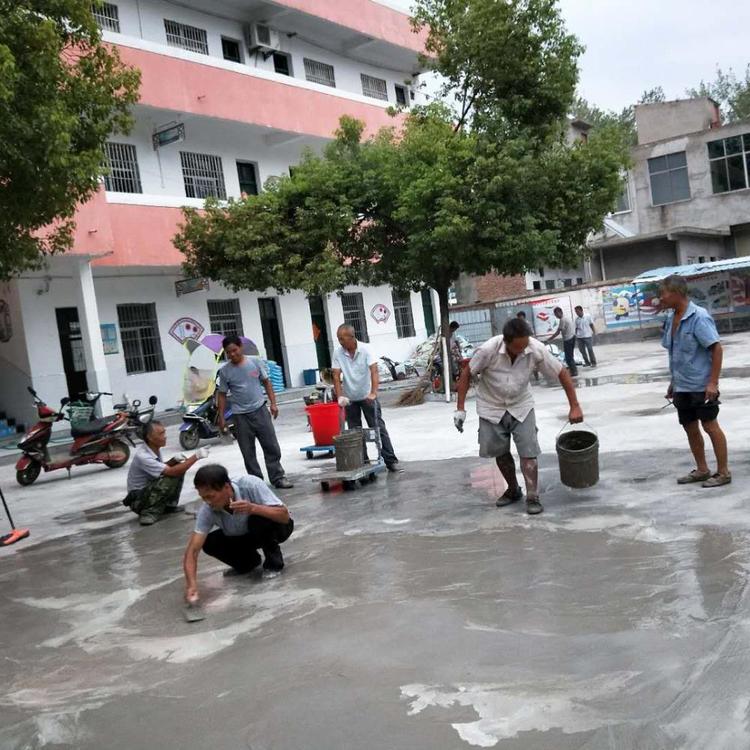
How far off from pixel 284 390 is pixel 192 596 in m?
19.5

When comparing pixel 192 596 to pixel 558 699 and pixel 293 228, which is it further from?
pixel 293 228

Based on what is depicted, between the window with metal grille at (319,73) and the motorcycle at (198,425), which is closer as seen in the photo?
the motorcycle at (198,425)

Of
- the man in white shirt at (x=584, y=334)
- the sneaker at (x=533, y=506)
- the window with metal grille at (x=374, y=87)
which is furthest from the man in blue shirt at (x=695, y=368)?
the window with metal grille at (x=374, y=87)

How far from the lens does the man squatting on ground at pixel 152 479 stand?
826cm

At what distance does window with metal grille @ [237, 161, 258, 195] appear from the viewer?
80.8 feet

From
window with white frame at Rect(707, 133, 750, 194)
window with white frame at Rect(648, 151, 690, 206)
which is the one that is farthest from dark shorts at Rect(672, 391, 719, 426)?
window with white frame at Rect(648, 151, 690, 206)

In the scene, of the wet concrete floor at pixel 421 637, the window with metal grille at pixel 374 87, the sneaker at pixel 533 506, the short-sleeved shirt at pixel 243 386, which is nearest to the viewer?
the wet concrete floor at pixel 421 637

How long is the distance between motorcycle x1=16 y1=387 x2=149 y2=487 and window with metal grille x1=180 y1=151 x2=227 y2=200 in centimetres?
1127

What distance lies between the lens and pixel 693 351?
6695mm

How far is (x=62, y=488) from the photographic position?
1171 centimetres

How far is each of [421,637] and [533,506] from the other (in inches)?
103

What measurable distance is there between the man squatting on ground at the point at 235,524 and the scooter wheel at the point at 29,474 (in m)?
7.54

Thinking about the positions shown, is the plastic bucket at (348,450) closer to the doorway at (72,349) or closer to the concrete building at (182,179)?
the concrete building at (182,179)

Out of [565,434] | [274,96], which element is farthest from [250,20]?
[565,434]
